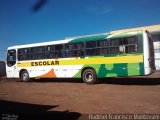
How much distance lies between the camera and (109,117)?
6113 millimetres

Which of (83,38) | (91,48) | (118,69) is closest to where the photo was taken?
(118,69)

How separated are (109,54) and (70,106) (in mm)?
6633

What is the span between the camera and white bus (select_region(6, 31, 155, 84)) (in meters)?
12.4

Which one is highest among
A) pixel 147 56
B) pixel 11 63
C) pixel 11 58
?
pixel 11 58

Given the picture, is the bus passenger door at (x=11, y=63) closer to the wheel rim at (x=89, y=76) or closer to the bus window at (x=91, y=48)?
the wheel rim at (x=89, y=76)

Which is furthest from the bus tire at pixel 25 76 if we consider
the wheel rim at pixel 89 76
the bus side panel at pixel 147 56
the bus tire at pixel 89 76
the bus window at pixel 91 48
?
the bus side panel at pixel 147 56

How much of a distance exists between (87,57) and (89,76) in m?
1.31

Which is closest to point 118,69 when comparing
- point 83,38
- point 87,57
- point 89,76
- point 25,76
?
point 89,76

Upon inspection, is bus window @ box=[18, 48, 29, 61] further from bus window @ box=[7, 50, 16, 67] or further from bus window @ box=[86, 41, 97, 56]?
bus window @ box=[86, 41, 97, 56]

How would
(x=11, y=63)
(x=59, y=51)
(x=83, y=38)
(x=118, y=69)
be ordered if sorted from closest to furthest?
(x=118, y=69), (x=83, y=38), (x=59, y=51), (x=11, y=63)

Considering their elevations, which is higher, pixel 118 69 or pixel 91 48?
pixel 91 48

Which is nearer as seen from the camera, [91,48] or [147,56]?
[147,56]

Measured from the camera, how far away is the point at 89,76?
14.5 m

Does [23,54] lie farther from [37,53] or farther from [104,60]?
[104,60]
